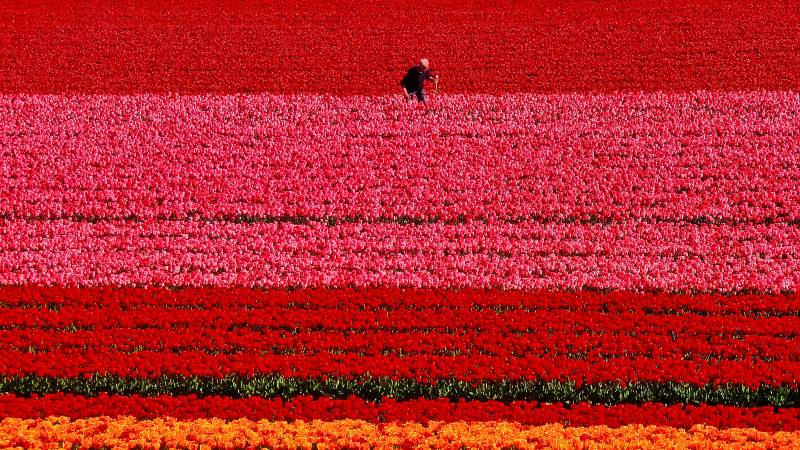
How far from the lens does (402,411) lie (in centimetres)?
1211

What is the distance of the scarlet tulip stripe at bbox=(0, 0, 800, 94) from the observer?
2861 cm

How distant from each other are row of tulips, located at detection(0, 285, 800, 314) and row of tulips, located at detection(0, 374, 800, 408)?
2653 millimetres

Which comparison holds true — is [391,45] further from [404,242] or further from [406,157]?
[404,242]

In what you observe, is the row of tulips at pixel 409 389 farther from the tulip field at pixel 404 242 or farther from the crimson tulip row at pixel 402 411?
the crimson tulip row at pixel 402 411

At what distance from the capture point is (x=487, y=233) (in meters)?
18.7

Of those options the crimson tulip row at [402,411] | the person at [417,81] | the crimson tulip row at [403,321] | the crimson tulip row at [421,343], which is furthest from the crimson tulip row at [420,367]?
the person at [417,81]

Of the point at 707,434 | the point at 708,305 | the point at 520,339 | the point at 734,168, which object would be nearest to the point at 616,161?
the point at 734,168

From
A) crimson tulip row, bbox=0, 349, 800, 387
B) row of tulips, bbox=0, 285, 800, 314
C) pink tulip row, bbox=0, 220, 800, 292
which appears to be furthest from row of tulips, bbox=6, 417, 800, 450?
pink tulip row, bbox=0, 220, 800, 292

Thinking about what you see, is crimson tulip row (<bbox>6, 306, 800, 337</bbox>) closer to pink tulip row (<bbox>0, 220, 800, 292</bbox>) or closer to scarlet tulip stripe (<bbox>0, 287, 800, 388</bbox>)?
scarlet tulip stripe (<bbox>0, 287, 800, 388</bbox>)

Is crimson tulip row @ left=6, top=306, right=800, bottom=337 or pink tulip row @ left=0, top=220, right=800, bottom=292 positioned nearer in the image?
crimson tulip row @ left=6, top=306, right=800, bottom=337

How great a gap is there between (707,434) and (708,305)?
4569mm

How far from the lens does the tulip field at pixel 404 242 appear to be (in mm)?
12312

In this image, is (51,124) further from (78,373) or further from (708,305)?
(708,305)

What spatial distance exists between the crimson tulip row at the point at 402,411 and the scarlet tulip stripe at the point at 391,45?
639 inches
